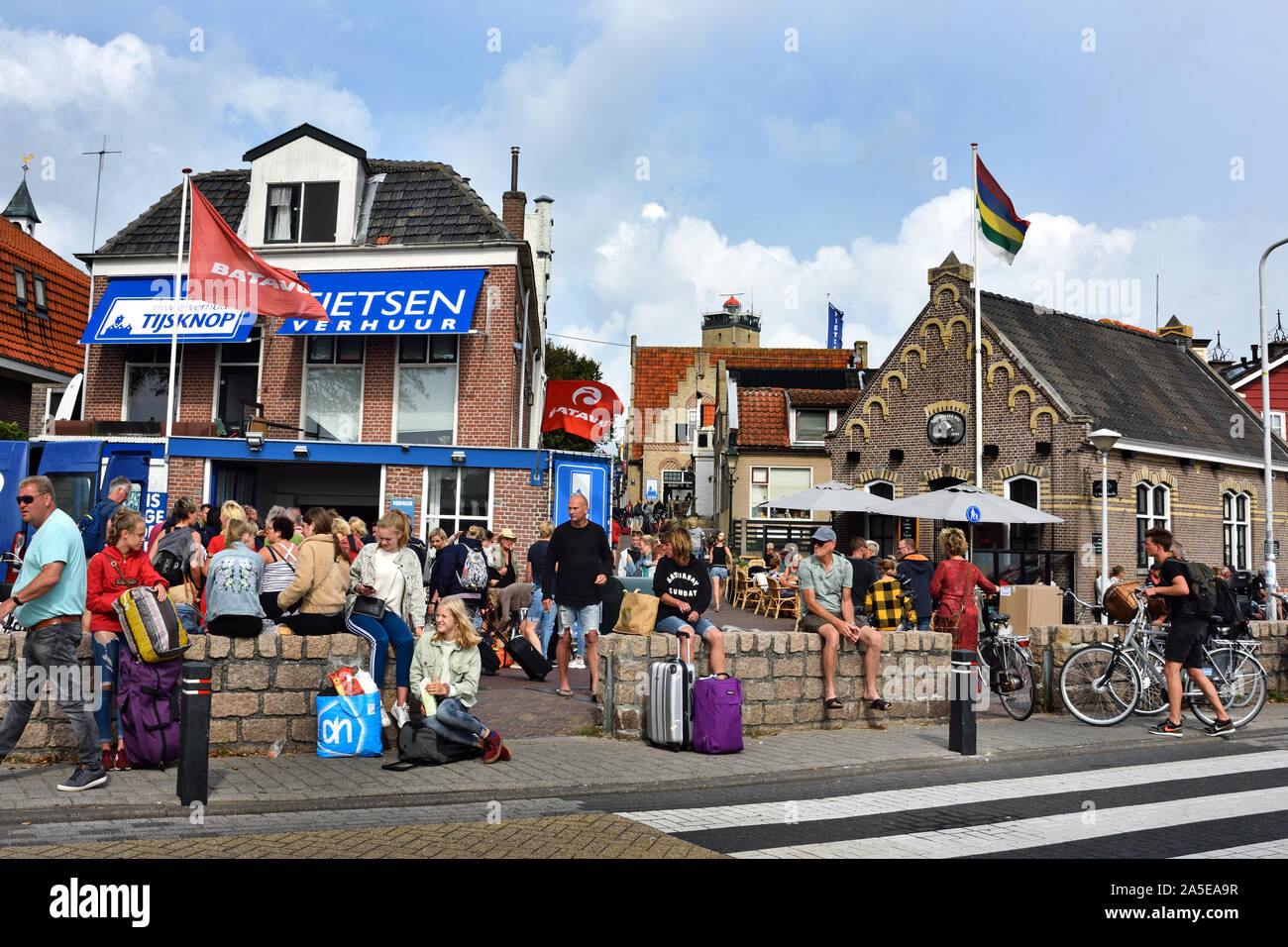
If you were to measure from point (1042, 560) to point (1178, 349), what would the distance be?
1305 centimetres

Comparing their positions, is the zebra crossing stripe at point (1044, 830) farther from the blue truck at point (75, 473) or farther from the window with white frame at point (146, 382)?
the window with white frame at point (146, 382)

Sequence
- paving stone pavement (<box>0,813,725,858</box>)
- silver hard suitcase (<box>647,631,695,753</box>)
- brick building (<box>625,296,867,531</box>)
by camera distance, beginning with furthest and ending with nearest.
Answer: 1. brick building (<box>625,296,867,531</box>)
2. silver hard suitcase (<box>647,631,695,753</box>)
3. paving stone pavement (<box>0,813,725,858</box>)

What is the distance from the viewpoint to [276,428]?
20859 mm

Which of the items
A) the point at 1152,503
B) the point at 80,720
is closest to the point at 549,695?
the point at 80,720

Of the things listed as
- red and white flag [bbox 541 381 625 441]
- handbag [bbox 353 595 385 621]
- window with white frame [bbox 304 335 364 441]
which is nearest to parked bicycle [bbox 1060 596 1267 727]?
handbag [bbox 353 595 385 621]

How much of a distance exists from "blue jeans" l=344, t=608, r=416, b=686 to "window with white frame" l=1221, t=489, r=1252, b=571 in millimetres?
25353

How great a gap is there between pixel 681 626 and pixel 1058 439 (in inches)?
715

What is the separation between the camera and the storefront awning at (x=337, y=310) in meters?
19.8

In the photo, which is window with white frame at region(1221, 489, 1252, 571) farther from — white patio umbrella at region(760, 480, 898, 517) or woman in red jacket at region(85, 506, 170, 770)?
woman in red jacket at region(85, 506, 170, 770)

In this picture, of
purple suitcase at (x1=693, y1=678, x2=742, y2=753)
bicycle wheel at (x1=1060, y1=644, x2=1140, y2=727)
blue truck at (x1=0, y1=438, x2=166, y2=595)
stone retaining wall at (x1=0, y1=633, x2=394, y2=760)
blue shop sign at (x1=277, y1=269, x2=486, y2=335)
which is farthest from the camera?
blue shop sign at (x1=277, y1=269, x2=486, y2=335)

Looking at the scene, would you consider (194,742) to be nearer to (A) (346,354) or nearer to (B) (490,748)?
(B) (490,748)

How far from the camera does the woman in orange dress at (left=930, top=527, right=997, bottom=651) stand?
35.5ft

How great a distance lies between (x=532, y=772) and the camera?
7641 millimetres

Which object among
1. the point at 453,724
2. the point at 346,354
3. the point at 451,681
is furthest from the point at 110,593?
the point at 346,354
